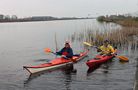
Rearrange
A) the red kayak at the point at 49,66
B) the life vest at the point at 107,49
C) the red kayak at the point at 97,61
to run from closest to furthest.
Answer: the red kayak at the point at 49,66, the red kayak at the point at 97,61, the life vest at the point at 107,49

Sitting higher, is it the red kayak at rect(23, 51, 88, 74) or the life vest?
the life vest

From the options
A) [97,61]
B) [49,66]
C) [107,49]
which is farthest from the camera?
[107,49]

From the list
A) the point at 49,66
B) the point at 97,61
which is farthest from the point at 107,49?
the point at 49,66

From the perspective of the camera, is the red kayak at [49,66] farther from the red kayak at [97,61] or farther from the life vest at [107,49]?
the life vest at [107,49]

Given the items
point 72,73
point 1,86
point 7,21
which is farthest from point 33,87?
point 7,21

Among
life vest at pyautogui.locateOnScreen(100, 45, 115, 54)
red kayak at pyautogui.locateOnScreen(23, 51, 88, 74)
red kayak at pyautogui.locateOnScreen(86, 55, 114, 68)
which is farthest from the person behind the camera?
life vest at pyautogui.locateOnScreen(100, 45, 115, 54)

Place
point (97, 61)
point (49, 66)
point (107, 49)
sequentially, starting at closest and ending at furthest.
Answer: point (49, 66) < point (97, 61) < point (107, 49)

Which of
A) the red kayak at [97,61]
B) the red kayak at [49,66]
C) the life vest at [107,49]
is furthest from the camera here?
the life vest at [107,49]

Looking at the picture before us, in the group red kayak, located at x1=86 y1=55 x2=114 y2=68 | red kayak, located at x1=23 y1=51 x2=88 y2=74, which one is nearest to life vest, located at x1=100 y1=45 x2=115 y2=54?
red kayak, located at x1=86 y1=55 x2=114 y2=68

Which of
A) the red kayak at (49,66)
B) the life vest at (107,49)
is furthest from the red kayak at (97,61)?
the red kayak at (49,66)

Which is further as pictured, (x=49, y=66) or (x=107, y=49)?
(x=107, y=49)

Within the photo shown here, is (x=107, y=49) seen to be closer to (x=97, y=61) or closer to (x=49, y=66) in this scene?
(x=97, y=61)

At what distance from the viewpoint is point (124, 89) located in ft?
47.5

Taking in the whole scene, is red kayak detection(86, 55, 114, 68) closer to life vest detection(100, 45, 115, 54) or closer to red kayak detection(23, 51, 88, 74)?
life vest detection(100, 45, 115, 54)
